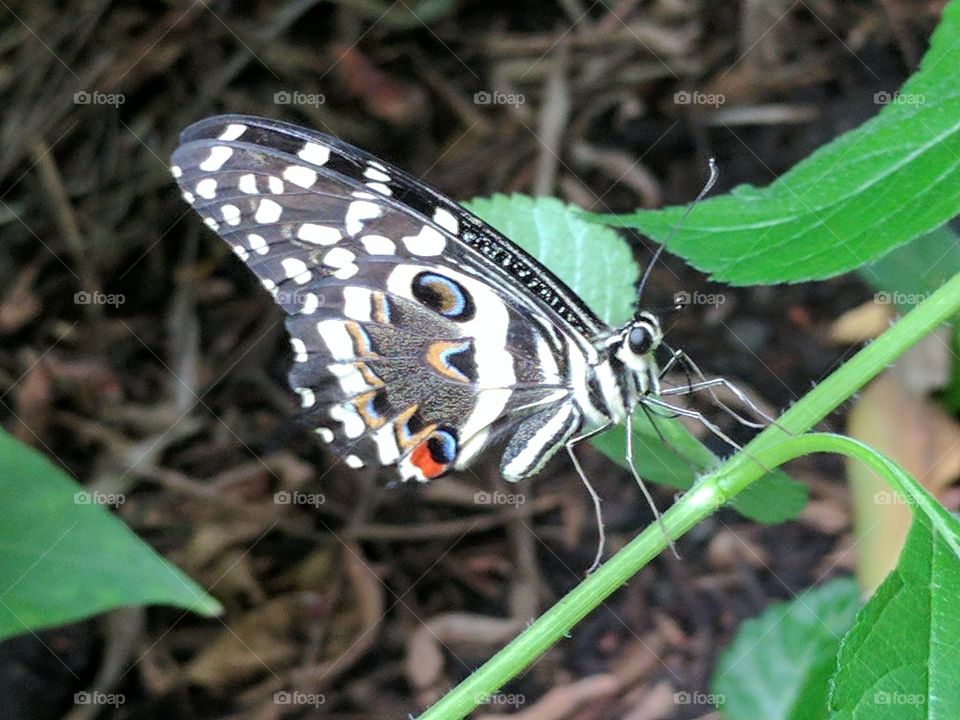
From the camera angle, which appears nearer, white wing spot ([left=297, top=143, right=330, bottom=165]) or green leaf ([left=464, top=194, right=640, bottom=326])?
white wing spot ([left=297, top=143, right=330, bottom=165])

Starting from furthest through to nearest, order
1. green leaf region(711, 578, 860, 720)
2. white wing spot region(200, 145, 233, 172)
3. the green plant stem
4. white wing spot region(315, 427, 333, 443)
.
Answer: green leaf region(711, 578, 860, 720) → white wing spot region(315, 427, 333, 443) → white wing spot region(200, 145, 233, 172) → the green plant stem

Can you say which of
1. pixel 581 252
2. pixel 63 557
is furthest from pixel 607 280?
pixel 63 557

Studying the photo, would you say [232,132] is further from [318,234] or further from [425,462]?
[425,462]

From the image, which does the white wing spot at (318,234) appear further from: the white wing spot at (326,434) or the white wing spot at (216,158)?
the white wing spot at (326,434)

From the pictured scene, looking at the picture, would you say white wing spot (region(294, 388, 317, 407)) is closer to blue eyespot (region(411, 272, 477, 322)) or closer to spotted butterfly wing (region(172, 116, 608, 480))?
spotted butterfly wing (region(172, 116, 608, 480))

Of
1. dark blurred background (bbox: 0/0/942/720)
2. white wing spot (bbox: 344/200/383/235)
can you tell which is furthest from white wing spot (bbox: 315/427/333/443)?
dark blurred background (bbox: 0/0/942/720)

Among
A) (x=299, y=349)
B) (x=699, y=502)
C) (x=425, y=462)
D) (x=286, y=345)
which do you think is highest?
(x=286, y=345)

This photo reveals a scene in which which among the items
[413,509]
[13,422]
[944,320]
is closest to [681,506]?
[944,320]
